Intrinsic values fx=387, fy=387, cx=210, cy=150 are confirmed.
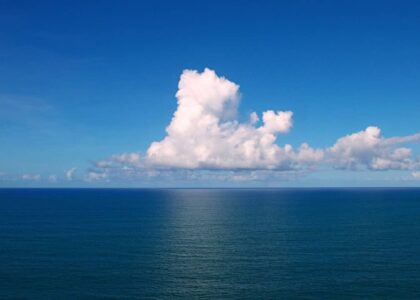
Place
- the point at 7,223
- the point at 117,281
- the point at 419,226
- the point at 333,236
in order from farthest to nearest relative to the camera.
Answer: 1. the point at 7,223
2. the point at 419,226
3. the point at 333,236
4. the point at 117,281

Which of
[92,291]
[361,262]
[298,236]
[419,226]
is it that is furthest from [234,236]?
[419,226]

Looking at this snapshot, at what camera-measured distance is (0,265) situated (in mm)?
90562

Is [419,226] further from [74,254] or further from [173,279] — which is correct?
[74,254]

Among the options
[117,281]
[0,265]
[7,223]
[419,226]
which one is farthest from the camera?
[7,223]

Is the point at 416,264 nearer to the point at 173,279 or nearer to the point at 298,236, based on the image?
the point at 298,236

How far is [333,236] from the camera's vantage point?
129625 mm

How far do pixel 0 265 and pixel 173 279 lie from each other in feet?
139

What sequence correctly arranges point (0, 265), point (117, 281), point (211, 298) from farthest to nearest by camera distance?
1. point (0, 265)
2. point (117, 281)
3. point (211, 298)

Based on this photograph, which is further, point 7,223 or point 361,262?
point 7,223

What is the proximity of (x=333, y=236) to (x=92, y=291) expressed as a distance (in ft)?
277

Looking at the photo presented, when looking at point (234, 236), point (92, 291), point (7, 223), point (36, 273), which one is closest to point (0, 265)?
point (36, 273)

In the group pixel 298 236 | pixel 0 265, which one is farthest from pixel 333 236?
pixel 0 265

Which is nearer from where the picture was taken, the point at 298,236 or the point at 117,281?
the point at 117,281

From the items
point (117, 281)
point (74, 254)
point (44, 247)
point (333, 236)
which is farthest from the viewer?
point (333, 236)
